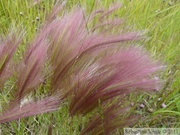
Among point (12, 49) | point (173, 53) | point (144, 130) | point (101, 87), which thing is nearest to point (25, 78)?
point (12, 49)

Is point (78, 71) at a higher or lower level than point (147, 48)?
lower

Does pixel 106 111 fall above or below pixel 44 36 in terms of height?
below

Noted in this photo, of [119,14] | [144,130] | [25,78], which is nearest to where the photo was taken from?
[25,78]

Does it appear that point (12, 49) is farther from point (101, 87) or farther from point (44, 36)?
point (101, 87)

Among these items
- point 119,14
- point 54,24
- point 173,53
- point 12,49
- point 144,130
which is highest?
point 119,14

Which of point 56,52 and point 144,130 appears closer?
point 56,52

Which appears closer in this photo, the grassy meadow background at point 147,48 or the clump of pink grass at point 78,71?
the clump of pink grass at point 78,71

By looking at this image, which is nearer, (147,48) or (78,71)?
(78,71)

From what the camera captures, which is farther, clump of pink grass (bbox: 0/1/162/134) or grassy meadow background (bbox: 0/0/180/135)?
grassy meadow background (bbox: 0/0/180/135)
